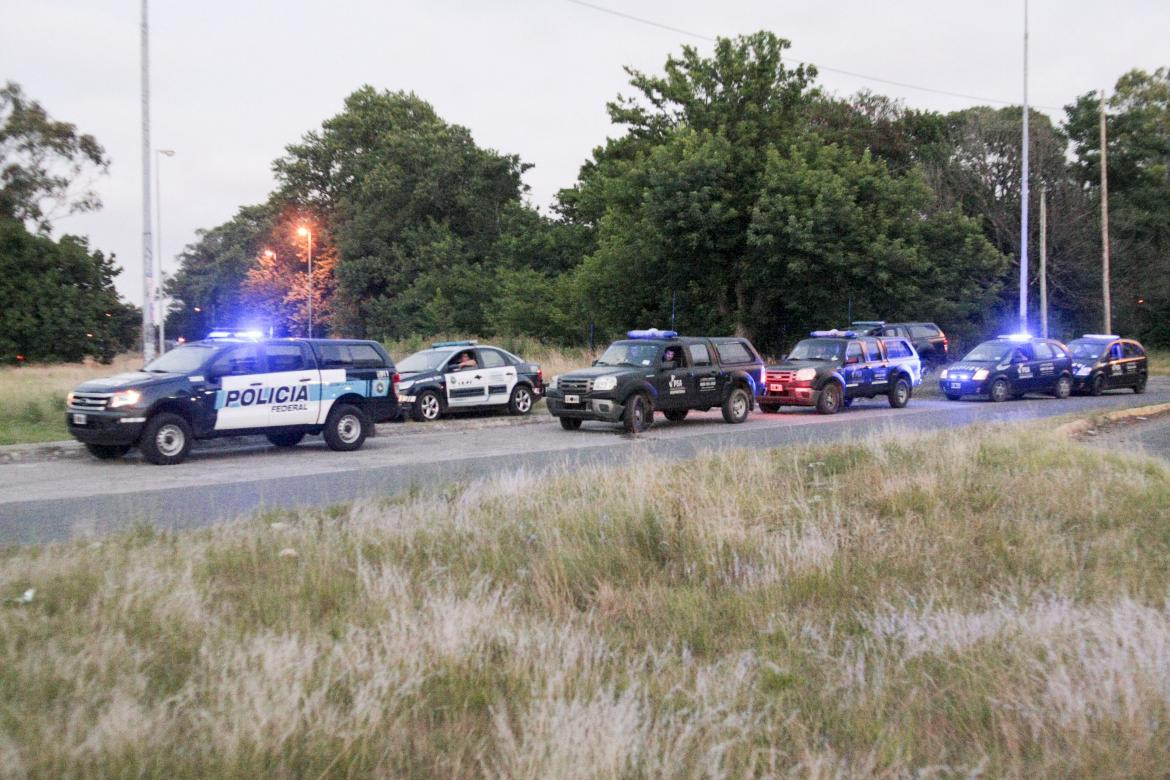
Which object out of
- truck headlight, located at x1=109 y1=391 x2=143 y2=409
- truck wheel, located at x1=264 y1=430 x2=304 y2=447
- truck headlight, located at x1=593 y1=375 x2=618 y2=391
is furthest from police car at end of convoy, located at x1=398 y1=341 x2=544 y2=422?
truck headlight, located at x1=109 y1=391 x2=143 y2=409

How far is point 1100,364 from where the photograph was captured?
28.0 meters

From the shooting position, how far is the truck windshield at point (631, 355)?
61.3ft

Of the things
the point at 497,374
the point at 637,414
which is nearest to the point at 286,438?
the point at 497,374

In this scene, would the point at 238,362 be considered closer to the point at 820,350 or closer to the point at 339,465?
the point at 339,465

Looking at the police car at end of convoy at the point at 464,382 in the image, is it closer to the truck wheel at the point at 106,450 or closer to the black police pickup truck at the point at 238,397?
the black police pickup truck at the point at 238,397

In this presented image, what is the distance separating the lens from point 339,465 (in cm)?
1336

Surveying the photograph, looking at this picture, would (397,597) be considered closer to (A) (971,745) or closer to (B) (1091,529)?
(A) (971,745)

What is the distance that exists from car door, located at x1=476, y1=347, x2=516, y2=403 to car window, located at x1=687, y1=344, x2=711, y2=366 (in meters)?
4.22

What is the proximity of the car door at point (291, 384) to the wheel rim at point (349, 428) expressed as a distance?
442mm

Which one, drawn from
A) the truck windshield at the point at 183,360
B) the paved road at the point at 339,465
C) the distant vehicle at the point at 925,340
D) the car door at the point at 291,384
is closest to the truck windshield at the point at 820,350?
the paved road at the point at 339,465

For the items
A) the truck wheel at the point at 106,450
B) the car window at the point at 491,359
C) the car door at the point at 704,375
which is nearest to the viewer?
the truck wheel at the point at 106,450

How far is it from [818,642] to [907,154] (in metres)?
48.6

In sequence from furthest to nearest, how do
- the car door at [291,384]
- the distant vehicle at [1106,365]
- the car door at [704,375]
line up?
the distant vehicle at [1106,365] < the car door at [704,375] < the car door at [291,384]

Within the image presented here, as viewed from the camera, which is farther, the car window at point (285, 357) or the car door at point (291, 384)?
the car window at point (285, 357)
